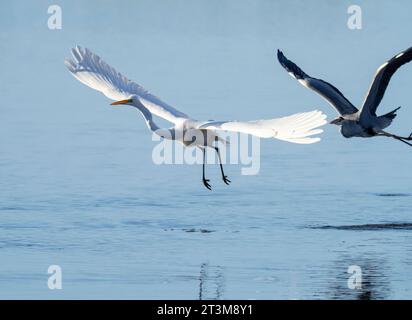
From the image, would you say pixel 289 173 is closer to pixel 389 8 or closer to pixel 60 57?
pixel 60 57

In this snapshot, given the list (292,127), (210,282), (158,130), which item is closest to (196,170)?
(158,130)

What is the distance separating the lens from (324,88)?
67.5 feet

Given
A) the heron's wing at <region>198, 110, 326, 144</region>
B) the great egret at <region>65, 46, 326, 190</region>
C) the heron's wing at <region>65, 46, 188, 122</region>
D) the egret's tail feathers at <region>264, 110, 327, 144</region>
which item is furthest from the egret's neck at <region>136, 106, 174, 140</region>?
the egret's tail feathers at <region>264, 110, 327, 144</region>

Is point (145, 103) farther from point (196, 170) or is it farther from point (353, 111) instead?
point (196, 170)

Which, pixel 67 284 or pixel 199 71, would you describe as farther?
pixel 199 71

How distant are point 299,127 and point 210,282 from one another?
2000mm

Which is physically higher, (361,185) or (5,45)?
(5,45)

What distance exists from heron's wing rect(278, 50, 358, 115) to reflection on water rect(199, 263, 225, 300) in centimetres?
450

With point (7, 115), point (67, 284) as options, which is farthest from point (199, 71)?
point (67, 284)

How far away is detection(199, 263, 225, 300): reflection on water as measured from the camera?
15.5 m

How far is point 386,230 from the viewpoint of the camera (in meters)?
19.2

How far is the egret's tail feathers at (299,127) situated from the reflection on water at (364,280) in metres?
1.64

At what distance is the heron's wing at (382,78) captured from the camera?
19.2 metres
